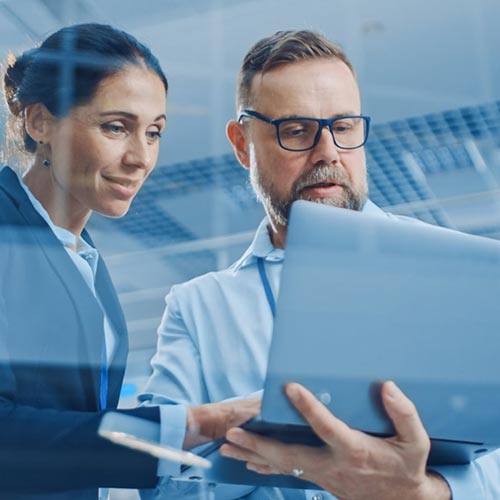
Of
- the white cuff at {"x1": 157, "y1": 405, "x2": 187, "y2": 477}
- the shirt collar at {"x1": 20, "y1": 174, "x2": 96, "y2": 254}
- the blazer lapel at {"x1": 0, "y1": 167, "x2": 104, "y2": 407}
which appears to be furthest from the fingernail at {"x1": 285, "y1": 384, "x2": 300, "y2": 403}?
the shirt collar at {"x1": 20, "y1": 174, "x2": 96, "y2": 254}

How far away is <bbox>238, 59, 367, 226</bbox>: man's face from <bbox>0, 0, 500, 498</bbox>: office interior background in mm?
78

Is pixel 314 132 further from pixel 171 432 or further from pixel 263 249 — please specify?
pixel 171 432

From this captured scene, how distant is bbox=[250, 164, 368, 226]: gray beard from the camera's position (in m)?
1.00

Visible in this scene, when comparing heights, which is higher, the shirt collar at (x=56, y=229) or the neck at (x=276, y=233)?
the neck at (x=276, y=233)

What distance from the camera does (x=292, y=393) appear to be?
56 cm

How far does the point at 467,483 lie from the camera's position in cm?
74

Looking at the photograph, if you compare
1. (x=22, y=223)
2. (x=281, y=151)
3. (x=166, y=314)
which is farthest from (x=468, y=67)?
(x=22, y=223)

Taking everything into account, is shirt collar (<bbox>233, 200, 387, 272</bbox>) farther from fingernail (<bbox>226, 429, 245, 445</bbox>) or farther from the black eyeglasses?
fingernail (<bbox>226, 429, 245, 445</bbox>)

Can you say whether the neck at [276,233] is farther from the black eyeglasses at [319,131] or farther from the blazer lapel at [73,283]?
the blazer lapel at [73,283]

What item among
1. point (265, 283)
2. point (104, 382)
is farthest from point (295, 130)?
point (104, 382)

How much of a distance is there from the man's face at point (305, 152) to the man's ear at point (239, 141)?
0.05 feet

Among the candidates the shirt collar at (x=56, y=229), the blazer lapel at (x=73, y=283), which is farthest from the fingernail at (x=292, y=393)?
the shirt collar at (x=56, y=229)

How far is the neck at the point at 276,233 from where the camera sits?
1045 millimetres

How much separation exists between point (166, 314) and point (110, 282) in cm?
9
